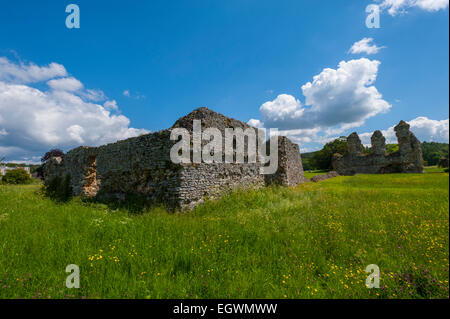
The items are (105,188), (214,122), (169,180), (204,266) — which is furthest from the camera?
(105,188)

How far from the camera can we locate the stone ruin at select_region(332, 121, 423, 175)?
88.5ft

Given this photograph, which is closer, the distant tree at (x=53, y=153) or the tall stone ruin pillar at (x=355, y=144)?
the tall stone ruin pillar at (x=355, y=144)

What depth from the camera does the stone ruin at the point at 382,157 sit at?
2698 cm

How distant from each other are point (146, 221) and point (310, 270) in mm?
5160

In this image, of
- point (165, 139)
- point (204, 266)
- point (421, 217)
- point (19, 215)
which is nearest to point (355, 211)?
point (421, 217)

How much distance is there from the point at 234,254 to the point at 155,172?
6.06m

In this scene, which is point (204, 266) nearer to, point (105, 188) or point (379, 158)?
point (105, 188)

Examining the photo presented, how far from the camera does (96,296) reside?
2.86 metres

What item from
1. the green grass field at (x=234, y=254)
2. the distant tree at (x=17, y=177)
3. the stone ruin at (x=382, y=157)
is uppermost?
the stone ruin at (x=382, y=157)

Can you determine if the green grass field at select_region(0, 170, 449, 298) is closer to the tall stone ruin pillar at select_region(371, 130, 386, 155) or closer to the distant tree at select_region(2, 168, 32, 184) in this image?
the distant tree at select_region(2, 168, 32, 184)

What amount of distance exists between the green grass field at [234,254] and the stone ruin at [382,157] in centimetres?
2790

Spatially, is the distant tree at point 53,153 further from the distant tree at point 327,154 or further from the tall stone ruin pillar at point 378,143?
the distant tree at point 327,154

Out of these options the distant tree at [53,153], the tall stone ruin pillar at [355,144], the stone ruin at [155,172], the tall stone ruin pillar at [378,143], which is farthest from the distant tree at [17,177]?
the tall stone ruin pillar at [378,143]

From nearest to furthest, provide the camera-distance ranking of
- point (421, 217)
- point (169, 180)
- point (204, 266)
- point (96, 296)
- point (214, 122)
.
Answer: point (96, 296) → point (204, 266) → point (421, 217) → point (169, 180) → point (214, 122)
